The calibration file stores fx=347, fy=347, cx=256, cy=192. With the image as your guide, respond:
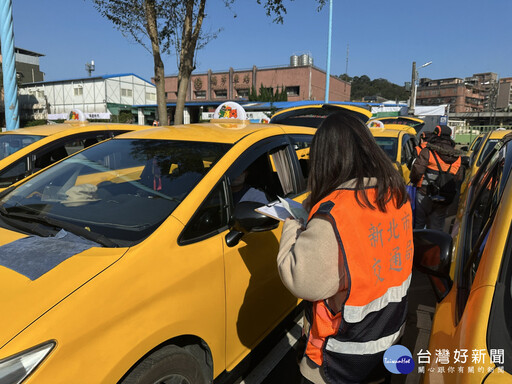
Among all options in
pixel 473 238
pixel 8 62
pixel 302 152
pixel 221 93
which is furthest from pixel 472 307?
pixel 221 93

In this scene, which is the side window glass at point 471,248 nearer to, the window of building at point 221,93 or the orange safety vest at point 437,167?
the orange safety vest at point 437,167

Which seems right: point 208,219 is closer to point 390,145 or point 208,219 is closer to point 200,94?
point 390,145

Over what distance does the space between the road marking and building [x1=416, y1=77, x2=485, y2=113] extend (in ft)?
339

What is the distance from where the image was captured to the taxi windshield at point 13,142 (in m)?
4.59

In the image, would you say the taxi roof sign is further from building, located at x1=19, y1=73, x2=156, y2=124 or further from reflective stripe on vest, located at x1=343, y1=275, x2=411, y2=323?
building, located at x1=19, y1=73, x2=156, y2=124

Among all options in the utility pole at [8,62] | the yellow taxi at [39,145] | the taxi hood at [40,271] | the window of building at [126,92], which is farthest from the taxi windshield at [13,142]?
the window of building at [126,92]

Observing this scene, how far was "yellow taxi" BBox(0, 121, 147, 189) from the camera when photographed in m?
4.02

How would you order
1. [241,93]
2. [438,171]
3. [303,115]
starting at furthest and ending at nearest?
[241,93] < [303,115] < [438,171]

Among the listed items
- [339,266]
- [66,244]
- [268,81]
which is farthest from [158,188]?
[268,81]

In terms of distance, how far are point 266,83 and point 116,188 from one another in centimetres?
3890

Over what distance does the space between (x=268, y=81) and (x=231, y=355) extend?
39363 millimetres

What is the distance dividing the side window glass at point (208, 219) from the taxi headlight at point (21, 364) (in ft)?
2.32

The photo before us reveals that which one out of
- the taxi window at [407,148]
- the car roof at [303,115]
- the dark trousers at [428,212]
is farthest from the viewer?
the taxi window at [407,148]
